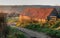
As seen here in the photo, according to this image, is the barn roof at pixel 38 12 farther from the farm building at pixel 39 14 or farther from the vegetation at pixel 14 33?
the vegetation at pixel 14 33

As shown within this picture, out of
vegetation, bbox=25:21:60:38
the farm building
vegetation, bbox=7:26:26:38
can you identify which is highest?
the farm building

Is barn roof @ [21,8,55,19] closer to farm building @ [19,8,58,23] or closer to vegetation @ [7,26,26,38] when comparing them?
farm building @ [19,8,58,23]

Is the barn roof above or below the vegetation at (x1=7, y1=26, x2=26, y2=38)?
above

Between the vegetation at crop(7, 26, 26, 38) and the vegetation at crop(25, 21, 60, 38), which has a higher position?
the vegetation at crop(25, 21, 60, 38)

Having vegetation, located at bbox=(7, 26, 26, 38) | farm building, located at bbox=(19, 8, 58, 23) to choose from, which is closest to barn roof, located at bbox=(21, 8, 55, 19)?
farm building, located at bbox=(19, 8, 58, 23)

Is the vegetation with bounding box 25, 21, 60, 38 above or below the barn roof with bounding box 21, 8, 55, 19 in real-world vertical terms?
below

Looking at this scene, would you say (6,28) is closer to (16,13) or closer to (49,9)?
(16,13)

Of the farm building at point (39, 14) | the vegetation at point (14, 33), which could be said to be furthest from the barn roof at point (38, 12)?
the vegetation at point (14, 33)

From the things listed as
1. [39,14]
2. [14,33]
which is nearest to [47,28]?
[39,14]

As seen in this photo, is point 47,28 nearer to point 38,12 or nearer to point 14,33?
point 38,12
